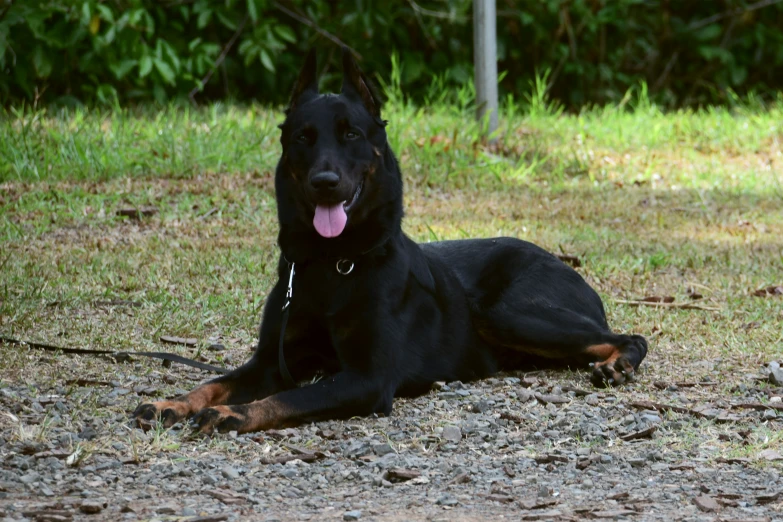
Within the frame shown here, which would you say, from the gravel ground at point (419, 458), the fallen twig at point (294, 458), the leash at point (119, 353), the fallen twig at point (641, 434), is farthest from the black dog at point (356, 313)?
the fallen twig at point (641, 434)

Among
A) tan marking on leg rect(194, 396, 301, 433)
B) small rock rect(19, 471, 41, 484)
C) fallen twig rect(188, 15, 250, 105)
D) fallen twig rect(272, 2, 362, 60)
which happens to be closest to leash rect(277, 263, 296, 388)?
tan marking on leg rect(194, 396, 301, 433)

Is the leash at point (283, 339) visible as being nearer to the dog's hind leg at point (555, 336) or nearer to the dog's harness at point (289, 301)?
the dog's harness at point (289, 301)

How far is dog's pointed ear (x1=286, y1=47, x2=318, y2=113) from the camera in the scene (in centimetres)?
436

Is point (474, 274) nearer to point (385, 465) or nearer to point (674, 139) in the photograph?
point (385, 465)

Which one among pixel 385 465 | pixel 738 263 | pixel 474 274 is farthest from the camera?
pixel 738 263

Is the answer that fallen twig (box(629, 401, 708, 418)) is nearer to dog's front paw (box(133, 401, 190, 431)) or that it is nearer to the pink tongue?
the pink tongue

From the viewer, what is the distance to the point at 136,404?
156 inches

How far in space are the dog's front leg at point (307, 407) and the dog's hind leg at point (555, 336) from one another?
2.64ft

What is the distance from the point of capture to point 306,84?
439 centimetres

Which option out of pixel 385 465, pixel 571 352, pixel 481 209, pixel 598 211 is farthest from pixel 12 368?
pixel 598 211

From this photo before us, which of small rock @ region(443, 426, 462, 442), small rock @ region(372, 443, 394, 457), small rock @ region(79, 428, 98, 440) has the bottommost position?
small rock @ region(443, 426, 462, 442)

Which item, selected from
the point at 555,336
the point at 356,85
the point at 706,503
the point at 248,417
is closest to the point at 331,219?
the point at 356,85

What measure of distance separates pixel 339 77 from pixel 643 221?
443cm

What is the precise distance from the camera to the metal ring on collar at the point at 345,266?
4.13m
